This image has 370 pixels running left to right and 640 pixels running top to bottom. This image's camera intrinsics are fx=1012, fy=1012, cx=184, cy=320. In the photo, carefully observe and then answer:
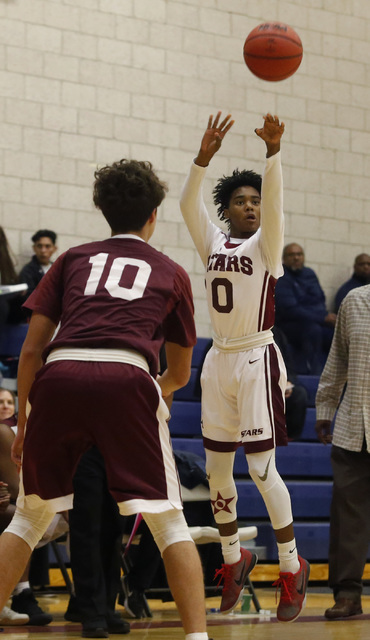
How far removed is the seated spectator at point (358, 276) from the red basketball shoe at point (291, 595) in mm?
6995

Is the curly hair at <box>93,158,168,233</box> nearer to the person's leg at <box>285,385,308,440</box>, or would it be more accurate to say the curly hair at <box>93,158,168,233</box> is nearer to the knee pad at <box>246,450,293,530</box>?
the knee pad at <box>246,450,293,530</box>

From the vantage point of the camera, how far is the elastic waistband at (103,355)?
11.7 ft

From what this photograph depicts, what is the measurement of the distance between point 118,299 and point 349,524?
2896 millimetres

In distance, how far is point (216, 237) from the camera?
5312mm

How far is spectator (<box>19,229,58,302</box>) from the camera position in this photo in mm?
9961

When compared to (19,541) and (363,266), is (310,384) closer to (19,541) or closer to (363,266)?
(363,266)

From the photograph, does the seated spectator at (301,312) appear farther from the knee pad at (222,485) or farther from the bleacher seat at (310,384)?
the knee pad at (222,485)

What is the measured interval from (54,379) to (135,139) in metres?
7.77

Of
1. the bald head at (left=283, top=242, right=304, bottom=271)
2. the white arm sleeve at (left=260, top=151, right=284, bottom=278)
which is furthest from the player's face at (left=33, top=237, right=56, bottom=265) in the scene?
the white arm sleeve at (left=260, top=151, right=284, bottom=278)

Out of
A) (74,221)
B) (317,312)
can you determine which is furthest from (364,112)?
(74,221)

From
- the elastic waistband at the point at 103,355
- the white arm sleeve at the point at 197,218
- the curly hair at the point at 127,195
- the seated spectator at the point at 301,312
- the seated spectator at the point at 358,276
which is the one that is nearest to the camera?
the elastic waistband at the point at 103,355

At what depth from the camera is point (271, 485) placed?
16.1 ft

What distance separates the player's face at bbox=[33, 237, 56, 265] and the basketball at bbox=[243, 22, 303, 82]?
461 cm

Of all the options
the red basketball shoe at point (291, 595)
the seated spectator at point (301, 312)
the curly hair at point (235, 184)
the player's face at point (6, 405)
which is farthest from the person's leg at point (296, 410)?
the red basketball shoe at point (291, 595)
